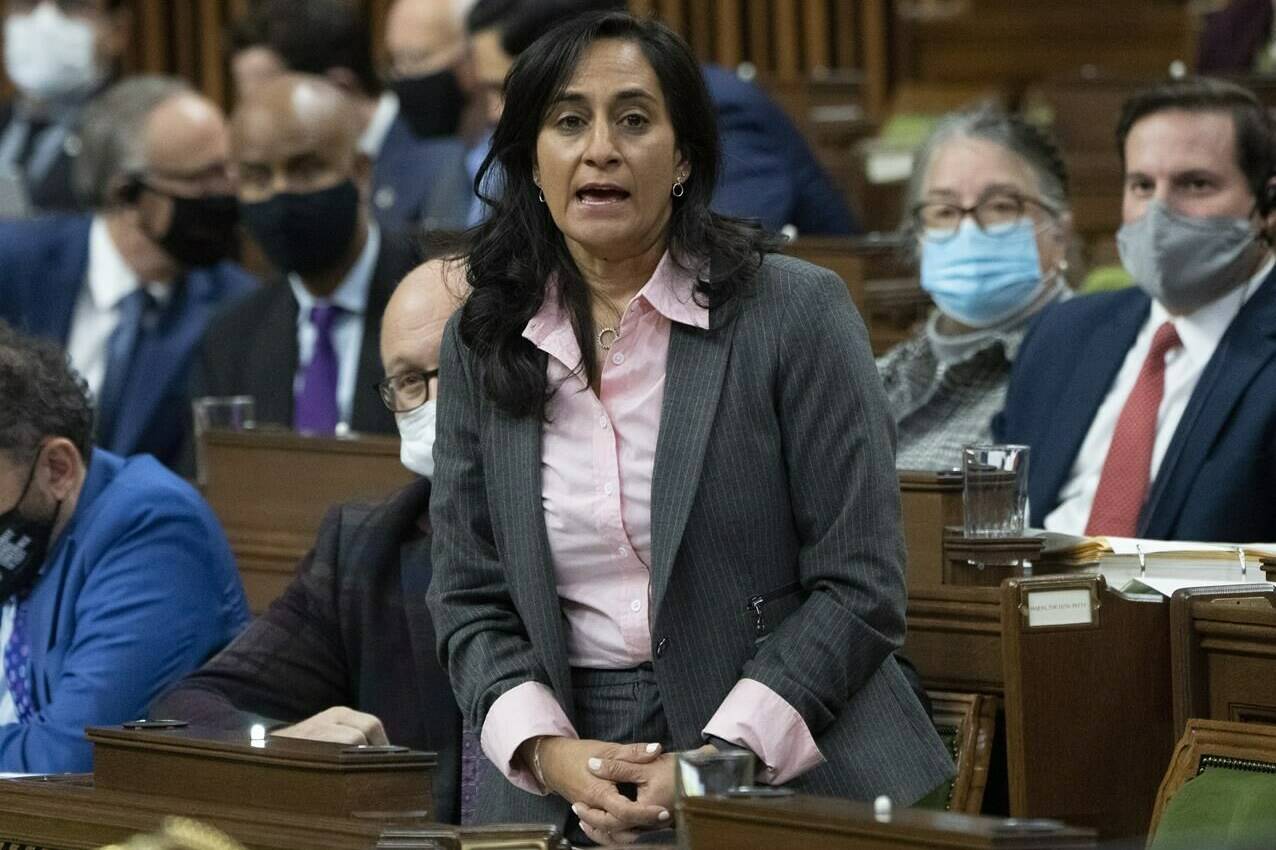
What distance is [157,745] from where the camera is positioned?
237cm

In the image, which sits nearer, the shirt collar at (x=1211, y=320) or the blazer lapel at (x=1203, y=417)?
the blazer lapel at (x=1203, y=417)

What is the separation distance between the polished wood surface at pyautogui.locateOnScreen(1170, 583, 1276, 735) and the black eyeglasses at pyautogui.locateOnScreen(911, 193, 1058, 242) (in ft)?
5.02

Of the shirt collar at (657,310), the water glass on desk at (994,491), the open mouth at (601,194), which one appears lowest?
the water glass on desk at (994,491)

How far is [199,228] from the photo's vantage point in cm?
532

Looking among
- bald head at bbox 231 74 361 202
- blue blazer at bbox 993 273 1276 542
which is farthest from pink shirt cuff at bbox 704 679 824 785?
bald head at bbox 231 74 361 202

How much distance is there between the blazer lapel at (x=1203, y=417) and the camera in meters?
3.38

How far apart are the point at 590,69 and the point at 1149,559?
3.18 feet

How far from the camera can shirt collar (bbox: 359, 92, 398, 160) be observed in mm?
6555

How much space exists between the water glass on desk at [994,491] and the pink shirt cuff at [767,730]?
627mm

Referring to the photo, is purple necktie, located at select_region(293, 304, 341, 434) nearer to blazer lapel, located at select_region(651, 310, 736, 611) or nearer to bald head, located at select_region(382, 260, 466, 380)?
bald head, located at select_region(382, 260, 466, 380)

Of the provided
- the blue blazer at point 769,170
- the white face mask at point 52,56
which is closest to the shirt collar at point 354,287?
the blue blazer at point 769,170

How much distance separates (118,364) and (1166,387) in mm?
2556

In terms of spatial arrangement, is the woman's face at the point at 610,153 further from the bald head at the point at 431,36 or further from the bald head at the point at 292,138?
the bald head at the point at 431,36

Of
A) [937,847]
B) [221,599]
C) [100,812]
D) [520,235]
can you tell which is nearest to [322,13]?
[221,599]
